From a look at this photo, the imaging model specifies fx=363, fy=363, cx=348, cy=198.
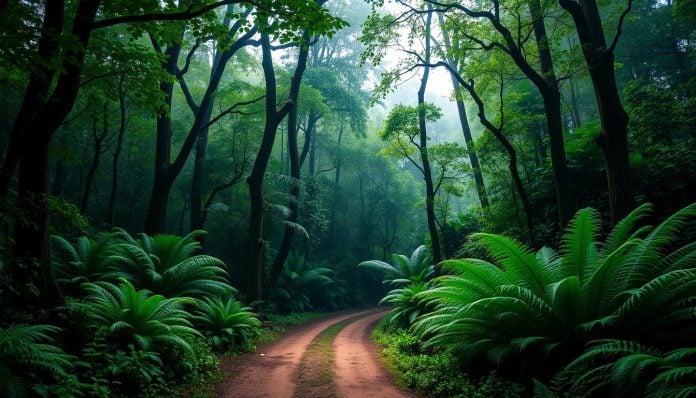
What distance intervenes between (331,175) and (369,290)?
8.29 metres

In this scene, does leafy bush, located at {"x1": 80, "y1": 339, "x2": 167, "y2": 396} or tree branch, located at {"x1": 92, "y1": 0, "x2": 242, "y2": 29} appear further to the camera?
tree branch, located at {"x1": 92, "y1": 0, "x2": 242, "y2": 29}

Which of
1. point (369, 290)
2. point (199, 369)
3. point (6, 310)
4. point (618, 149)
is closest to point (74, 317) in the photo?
point (6, 310)

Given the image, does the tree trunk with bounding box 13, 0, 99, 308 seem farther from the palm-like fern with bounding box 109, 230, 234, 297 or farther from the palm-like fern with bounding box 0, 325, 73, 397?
the palm-like fern with bounding box 109, 230, 234, 297

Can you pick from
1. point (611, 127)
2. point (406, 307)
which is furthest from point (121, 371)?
point (611, 127)

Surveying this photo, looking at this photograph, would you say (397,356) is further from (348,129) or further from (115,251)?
(348,129)

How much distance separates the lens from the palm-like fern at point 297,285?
14.8 meters

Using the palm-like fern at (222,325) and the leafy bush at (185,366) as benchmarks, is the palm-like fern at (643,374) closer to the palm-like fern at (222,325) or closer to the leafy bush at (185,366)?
the leafy bush at (185,366)

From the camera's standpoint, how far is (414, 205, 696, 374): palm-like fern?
374 centimetres

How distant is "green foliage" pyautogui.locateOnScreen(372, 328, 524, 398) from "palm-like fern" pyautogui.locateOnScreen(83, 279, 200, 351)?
10.7 ft

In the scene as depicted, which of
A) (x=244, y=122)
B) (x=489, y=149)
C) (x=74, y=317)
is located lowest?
(x=74, y=317)

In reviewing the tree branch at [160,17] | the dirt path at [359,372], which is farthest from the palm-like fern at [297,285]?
the tree branch at [160,17]

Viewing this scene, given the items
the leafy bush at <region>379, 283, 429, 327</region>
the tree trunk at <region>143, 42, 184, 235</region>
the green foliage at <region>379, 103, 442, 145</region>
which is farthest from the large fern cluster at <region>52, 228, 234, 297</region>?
the green foliage at <region>379, 103, 442, 145</region>

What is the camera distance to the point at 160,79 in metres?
6.50

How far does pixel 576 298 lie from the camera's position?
13.2 ft
